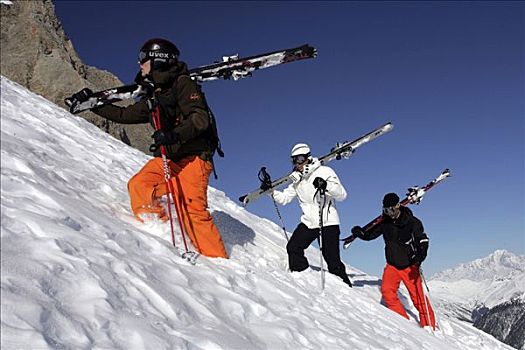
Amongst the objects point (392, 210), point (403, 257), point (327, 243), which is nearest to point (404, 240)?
point (403, 257)

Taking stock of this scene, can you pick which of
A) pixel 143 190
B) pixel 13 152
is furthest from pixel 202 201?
pixel 13 152

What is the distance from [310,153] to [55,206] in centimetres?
554

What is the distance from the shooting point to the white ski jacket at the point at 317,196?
874 centimetres

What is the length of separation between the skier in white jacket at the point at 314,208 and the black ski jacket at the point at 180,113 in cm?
286

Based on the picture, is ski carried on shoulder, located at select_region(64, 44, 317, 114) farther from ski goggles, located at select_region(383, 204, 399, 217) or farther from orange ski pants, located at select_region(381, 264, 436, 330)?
orange ski pants, located at select_region(381, 264, 436, 330)

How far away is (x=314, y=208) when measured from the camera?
9.02 meters

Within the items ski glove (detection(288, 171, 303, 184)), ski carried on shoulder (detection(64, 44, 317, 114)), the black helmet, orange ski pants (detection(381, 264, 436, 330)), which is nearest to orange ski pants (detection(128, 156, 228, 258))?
ski carried on shoulder (detection(64, 44, 317, 114))

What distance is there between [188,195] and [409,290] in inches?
204

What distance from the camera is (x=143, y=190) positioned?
639 cm

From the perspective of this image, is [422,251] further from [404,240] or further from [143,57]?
[143,57]

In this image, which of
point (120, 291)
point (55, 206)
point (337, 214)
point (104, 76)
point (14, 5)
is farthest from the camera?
point (104, 76)

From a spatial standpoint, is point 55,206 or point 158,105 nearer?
point 55,206

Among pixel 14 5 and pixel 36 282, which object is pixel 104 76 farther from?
pixel 36 282

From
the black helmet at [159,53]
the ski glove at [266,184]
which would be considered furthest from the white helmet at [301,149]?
the black helmet at [159,53]
